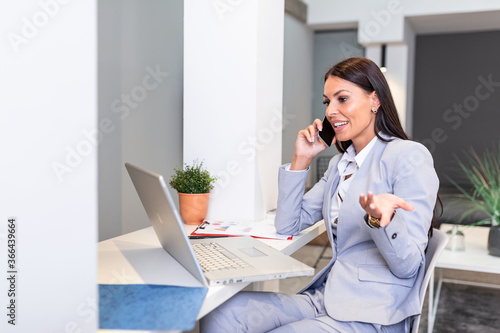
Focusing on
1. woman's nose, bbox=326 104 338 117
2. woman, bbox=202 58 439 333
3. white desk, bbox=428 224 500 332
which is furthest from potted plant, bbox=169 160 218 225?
white desk, bbox=428 224 500 332

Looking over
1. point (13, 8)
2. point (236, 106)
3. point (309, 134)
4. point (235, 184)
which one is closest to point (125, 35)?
point (236, 106)

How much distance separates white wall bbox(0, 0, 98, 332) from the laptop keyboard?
0.45 metres

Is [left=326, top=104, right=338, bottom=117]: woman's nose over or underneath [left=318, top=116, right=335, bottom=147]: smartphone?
over

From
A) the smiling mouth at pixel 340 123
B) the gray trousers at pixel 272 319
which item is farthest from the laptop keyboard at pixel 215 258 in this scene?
the smiling mouth at pixel 340 123

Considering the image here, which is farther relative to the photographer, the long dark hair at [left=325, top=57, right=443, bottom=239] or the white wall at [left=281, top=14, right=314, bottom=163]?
the white wall at [left=281, top=14, right=314, bottom=163]

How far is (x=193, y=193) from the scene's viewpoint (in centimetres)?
202

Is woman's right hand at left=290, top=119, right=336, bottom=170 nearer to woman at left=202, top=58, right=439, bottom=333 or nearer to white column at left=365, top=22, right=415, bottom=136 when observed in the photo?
woman at left=202, top=58, right=439, bottom=333

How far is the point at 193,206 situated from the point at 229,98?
1.68 ft

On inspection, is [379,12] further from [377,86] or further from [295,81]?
[377,86]

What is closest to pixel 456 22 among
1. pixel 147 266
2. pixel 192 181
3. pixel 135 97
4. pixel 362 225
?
pixel 135 97

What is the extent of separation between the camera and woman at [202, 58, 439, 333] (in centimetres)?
138

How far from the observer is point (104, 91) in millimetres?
2357

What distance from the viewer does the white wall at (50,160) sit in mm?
857

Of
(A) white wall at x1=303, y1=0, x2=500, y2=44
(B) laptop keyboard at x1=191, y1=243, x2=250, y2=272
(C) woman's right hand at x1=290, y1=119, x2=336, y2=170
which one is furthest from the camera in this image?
(A) white wall at x1=303, y1=0, x2=500, y2=44
